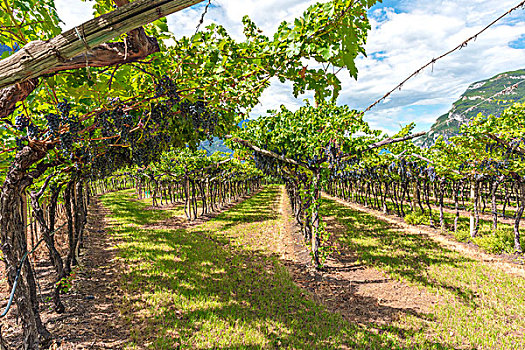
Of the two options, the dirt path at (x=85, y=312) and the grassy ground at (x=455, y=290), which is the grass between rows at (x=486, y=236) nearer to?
the grassy ground at (x=455, y=290)

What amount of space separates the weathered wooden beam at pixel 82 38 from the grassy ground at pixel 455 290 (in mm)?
6453

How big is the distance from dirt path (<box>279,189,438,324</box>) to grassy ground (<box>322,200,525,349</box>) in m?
0.38

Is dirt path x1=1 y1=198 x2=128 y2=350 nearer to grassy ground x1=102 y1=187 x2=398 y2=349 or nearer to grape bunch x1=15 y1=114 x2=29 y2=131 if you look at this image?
grassy ground x1=102 y1=187 x2=398 y2=349

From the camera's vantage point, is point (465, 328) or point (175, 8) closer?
point (175, 8)

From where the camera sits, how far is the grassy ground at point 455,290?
4.90 m

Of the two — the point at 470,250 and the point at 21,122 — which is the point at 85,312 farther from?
the point at 470,250

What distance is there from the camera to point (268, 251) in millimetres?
10039

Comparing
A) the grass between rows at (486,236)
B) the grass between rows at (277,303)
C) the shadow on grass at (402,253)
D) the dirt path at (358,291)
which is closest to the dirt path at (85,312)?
the grass between rows at (277,303)

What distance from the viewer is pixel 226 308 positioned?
570cm

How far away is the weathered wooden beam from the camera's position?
877 mm

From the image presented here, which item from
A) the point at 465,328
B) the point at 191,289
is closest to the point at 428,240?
the point at 465,328

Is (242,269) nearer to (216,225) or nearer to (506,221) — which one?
(216,225)

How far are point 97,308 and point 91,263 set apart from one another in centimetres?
356

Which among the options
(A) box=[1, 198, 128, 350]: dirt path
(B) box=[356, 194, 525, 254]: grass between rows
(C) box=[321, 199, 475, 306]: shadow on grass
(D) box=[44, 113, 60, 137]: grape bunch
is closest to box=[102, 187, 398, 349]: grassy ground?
(A) box=[1, 198, 128, 350]: dirt path
